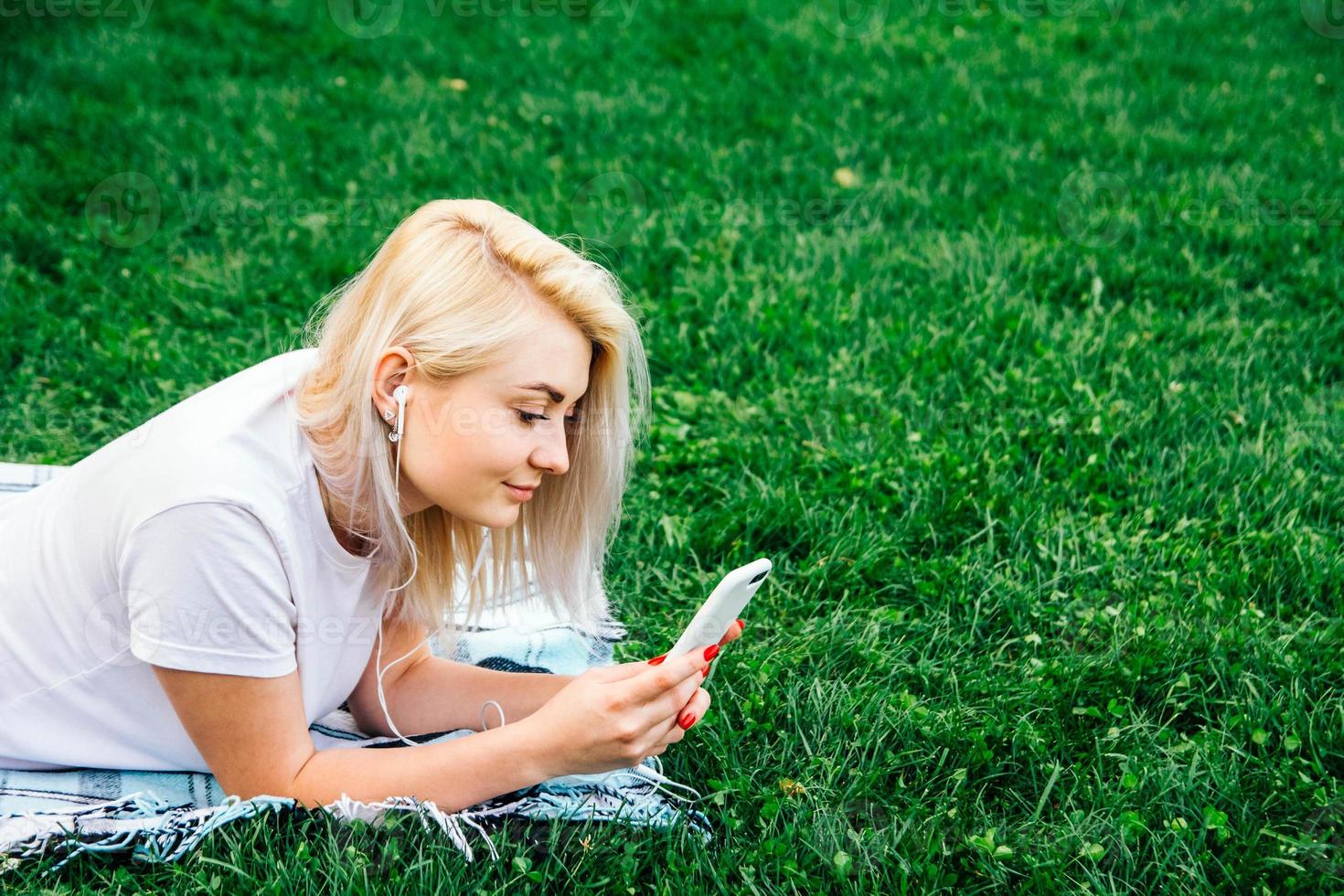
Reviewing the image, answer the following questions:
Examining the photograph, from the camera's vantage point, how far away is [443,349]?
1880 millimetres

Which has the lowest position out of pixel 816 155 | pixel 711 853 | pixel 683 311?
pixel 711 853

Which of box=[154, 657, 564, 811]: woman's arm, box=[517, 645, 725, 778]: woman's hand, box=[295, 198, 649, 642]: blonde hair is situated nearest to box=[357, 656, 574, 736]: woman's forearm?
box=[295, 198, 649, 642]: blonde hair

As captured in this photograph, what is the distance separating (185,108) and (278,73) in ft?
2.17

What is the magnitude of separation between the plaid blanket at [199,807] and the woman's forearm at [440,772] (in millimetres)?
23

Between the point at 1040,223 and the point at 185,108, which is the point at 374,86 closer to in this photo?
the point at 185,108

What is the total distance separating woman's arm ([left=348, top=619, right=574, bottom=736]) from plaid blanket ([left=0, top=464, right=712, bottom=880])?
47 mm

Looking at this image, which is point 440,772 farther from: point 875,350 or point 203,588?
point 875,350

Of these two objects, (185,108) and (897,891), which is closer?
(897,891)

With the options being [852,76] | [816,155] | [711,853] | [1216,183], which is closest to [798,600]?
[711,853]

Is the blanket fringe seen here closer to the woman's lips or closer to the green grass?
the green grass

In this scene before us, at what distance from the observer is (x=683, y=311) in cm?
411

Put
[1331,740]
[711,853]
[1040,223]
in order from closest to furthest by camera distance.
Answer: [711,853]
[1331,740]
[1040,223]

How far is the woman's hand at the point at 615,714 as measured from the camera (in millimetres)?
1926

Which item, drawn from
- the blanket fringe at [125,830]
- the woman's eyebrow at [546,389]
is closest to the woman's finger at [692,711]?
the woman's eyebrow at [546,389]
